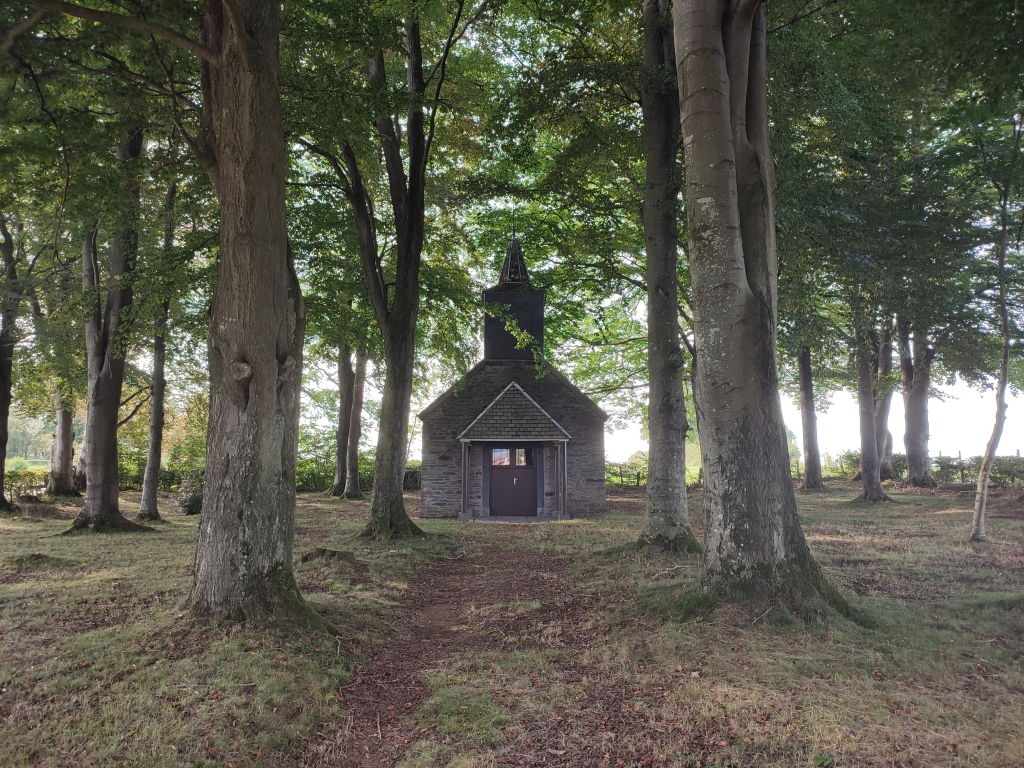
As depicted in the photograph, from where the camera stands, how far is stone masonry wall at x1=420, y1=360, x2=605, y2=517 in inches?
824

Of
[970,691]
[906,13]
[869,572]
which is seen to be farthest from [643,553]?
[906,13]

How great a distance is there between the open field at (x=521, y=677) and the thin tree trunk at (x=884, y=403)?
17.4 meters

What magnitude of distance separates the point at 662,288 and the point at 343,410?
18959 mm

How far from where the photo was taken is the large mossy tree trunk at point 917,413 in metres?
24.2

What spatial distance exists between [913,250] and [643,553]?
1280 centimetres

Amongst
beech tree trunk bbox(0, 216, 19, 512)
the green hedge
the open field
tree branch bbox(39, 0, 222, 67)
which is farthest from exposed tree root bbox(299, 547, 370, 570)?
the green hedge

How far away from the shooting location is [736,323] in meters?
5.95

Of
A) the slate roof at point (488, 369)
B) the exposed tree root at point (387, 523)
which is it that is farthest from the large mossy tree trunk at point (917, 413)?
the exposed tree root at point (387, 523)

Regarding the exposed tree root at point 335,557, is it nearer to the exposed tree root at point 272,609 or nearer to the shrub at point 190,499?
the exposed tree root at point 272,609

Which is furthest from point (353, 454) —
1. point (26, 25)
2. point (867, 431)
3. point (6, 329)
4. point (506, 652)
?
point (26, 25)

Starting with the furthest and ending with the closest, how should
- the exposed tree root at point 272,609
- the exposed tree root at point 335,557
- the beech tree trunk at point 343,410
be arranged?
1. the beech tree trunk at point 343,410
2. the exposed tree root at point 335,557
3. the exposed tree root at point 272,609

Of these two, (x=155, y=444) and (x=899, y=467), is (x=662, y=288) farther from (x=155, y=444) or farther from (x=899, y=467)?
(x=899, y=467)

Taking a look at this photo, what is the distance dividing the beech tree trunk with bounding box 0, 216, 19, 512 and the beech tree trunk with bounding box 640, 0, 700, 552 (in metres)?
16.1

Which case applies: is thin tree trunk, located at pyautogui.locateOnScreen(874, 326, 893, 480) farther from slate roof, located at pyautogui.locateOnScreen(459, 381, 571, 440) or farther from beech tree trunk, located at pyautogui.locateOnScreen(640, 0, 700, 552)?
Answer: beech tree trunk, located at pyautogui.locateOnScreen(640, 0, 700, 552)
